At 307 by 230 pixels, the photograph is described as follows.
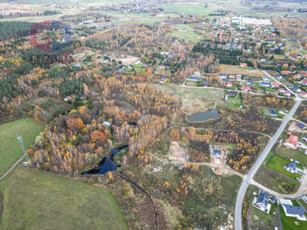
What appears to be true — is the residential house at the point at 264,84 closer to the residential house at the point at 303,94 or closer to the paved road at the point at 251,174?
the residential house at the point at 303,94

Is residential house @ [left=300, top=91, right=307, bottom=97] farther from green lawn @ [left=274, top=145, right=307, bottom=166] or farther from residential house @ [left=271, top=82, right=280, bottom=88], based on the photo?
green lawn @ [left=274, top=145, right=307, bottom=166]

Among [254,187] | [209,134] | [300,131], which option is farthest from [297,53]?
[254,187]

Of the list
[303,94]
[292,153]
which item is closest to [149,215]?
[292,153]

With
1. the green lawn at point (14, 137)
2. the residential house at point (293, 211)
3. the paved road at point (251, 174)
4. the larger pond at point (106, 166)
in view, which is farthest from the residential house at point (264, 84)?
the green lawn at point (14, 137)

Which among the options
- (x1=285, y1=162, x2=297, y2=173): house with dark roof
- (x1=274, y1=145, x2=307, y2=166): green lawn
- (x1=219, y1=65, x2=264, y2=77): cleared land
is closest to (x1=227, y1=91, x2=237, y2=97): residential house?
(x1=219, y1=65, x2=264, y2=77): cleared land

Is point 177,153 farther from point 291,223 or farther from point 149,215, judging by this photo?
point 291,223
